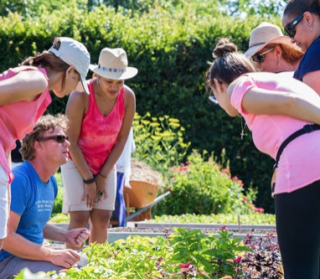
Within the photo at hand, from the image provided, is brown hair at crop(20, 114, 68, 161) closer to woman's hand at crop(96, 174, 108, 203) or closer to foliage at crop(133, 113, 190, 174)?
woman's hand at crop(96, 174, 108, 203)

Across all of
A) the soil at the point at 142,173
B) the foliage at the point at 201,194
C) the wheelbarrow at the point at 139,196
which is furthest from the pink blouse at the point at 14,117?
the foliage at the point at 201,194

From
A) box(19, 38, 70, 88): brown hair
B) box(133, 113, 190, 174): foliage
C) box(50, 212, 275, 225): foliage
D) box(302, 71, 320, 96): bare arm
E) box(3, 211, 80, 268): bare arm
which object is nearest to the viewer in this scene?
box(302, 71, 320, 96): bare arm

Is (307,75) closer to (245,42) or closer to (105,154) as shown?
(105,154)

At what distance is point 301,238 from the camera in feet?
10.7

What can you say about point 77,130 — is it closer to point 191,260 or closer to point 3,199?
point 191,260

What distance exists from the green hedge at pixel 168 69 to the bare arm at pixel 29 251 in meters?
8.67

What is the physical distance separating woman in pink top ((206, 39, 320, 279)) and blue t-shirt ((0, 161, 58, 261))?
1674mm

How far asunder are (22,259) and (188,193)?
6.88 m

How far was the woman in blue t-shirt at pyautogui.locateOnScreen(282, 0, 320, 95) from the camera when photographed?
12.5 feet

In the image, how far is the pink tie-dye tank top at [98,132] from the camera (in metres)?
6.30

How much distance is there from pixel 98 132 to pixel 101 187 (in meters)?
0.45

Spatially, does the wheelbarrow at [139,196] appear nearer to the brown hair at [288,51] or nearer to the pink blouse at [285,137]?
the brown hair at [288,51]

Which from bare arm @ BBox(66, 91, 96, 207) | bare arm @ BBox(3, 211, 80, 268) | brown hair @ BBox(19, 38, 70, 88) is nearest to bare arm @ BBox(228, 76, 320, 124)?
brown hair @ BBox(19, 38, 70, 88)

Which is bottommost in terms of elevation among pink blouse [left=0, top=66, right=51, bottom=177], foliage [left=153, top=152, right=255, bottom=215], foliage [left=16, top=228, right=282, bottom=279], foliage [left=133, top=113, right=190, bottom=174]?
foliage [left=153, top=152, right=255, bottom=215]
